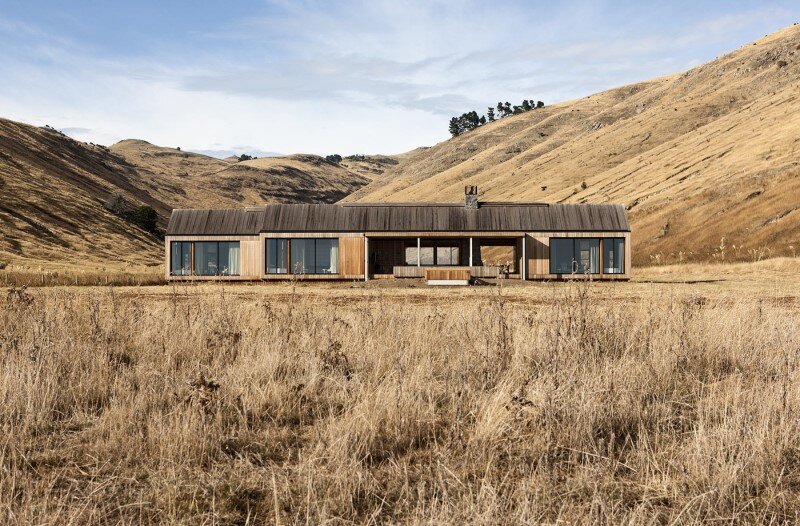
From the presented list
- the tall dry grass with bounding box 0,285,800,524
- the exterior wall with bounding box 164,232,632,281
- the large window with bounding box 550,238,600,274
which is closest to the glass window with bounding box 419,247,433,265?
the exterior wall with bounding box 164,232,632,281

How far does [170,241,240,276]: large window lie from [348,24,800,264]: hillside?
29521 mm

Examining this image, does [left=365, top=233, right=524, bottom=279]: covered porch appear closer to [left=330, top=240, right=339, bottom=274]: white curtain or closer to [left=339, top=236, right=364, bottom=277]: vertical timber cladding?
[left=339, top=236, right=364, bottom=277]: vertical timber cladding

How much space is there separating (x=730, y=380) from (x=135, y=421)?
237 inches

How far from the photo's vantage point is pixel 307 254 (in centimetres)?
3675

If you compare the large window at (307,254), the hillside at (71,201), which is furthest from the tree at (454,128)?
the large window at (307,254)

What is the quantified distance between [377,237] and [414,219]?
2353 mm

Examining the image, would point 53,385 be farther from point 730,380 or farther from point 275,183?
point 275,183

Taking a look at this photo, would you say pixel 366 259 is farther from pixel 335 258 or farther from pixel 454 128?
pixel 454 128

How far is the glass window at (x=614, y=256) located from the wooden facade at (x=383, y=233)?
0.08 metres

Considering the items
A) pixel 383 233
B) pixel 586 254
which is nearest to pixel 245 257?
pixel 383 233

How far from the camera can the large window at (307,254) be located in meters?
36.7

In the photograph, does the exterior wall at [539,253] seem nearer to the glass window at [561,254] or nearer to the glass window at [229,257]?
the glass window at [561,254]

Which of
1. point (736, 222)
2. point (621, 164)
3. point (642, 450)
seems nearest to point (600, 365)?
point (642, 450)

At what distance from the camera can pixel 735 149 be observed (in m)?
65.5
